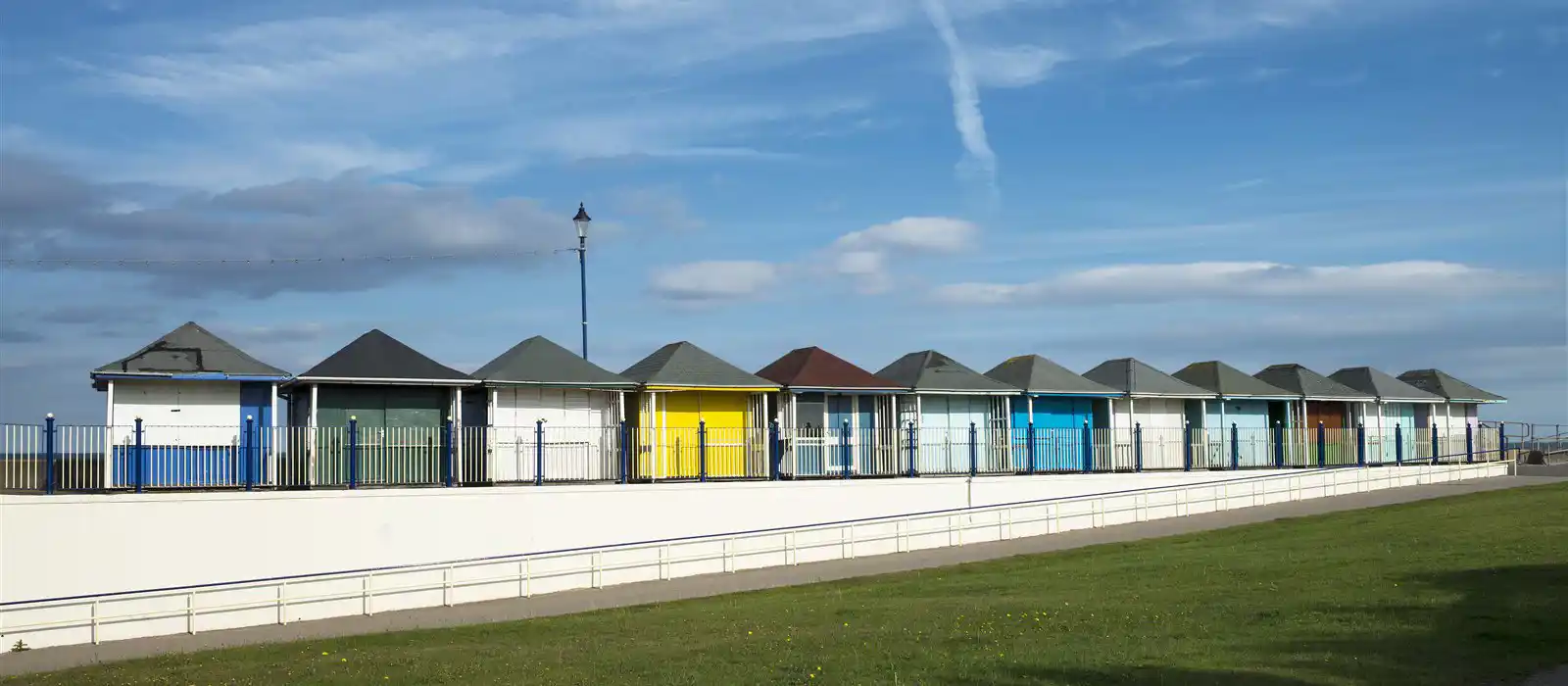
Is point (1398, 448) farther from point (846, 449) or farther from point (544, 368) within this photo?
point (544, 368)

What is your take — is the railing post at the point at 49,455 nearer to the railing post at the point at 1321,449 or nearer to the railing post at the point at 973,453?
the railing post at the point at 973,453

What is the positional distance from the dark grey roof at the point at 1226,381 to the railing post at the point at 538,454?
2163 centimetres

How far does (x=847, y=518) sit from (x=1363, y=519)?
10771mm

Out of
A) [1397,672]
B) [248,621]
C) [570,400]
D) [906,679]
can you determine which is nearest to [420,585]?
[248,621]

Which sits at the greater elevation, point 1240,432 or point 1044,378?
point 1044,378

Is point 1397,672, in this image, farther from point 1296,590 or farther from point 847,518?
point 847,518

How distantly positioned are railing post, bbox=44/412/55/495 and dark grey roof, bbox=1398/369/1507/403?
42253mm

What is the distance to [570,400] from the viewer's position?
2845 centimetres

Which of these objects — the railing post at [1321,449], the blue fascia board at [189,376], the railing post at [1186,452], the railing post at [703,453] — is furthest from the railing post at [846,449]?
the railing post at [1321,449]

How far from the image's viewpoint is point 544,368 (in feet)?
92.3

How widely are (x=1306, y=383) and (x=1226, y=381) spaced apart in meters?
3.71

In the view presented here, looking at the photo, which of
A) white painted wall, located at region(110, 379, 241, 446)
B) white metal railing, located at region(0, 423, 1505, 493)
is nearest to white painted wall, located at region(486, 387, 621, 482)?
white metal railing, located at region(0, 423, 1505, 493)

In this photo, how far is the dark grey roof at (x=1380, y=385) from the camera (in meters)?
44.7

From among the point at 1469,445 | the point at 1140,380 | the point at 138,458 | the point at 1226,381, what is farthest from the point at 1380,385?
the point at 138,458
